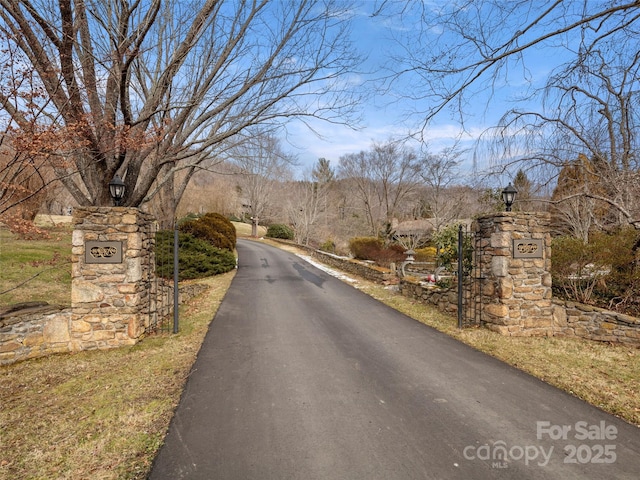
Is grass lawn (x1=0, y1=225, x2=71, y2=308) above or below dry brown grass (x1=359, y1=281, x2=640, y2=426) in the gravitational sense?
above

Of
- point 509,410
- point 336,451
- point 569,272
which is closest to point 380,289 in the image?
point 569,272

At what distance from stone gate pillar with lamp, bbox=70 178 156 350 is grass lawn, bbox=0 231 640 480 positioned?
0.32 metres

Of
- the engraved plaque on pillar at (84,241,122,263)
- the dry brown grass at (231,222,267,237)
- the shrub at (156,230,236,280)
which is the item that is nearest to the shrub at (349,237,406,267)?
the shrub at (156,230,236,280)

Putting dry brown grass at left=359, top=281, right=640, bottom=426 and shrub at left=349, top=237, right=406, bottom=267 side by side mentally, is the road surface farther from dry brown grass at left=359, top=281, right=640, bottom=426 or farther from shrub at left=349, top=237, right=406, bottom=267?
shrub at left=349, top=237, right=406, bottom=267

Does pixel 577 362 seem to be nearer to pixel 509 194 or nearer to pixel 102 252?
pixel 509 194

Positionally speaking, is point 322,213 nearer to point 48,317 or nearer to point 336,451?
point 48,317

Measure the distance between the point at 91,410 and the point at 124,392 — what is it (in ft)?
1.33

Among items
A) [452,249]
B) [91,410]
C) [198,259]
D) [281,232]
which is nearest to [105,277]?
[91,410]

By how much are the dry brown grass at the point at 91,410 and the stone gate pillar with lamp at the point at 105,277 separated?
0.32 metres

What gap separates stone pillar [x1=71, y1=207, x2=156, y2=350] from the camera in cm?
525

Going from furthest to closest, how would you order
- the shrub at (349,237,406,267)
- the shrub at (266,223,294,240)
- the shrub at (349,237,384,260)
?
1. the shrub at (266,223,294,240)
2. the shrub at (349,237,384,260)
3. the shrub at (349,237,406,267)

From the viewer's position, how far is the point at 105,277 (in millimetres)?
5340

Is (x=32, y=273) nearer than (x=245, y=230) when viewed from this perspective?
Yes

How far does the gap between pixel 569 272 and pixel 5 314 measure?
10.3 meters
